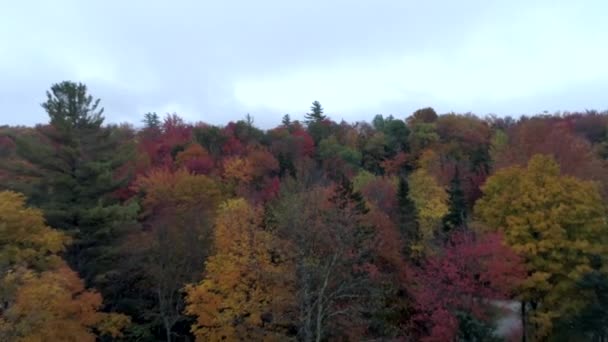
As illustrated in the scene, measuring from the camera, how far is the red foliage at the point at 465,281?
21.3m

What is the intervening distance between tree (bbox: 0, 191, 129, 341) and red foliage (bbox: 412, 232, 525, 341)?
1081 centimetres

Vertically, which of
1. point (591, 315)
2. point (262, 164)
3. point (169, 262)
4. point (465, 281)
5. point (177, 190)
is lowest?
point (591, 315)

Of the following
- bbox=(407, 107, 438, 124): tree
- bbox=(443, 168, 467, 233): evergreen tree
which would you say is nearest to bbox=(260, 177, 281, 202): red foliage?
bbox=(443, 168, 467, 233): evergreen tree

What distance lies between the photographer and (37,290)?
1692cm

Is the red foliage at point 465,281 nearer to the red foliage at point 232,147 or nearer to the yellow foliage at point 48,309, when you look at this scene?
the yellow foliage at point 48,309

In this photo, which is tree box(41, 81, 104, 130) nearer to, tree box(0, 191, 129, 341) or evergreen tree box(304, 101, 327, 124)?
tree box(0, 191, 129, 341)

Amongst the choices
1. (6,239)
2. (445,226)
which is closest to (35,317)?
(6,239)

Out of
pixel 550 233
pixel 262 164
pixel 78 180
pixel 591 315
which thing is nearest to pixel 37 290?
pixel 78 180

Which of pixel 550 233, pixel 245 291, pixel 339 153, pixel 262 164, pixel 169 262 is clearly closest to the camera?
pixel 245 291

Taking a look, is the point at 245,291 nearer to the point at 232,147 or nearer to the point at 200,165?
the point at 200,165

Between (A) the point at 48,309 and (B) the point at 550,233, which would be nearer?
(A) the point at 48,309

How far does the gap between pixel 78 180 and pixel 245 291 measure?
9916 mm

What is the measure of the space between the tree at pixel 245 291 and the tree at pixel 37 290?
3098mm

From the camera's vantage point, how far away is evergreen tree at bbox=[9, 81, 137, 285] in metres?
26.1
